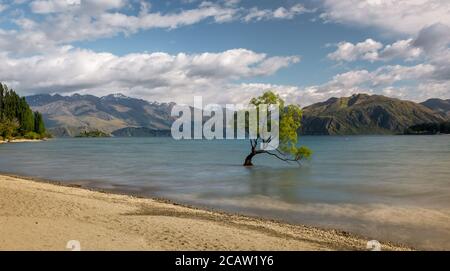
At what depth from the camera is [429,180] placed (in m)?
56.9

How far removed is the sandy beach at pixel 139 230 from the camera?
59.4ft

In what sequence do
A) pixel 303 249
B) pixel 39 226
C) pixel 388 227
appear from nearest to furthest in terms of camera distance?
1. pixel 303 249
2. pixel 39 226
3. pixel 388 227

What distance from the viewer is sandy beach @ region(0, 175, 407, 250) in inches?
713

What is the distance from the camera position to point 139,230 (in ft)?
69.6

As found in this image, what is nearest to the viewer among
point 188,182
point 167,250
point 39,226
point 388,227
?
Answer: point 167,250
